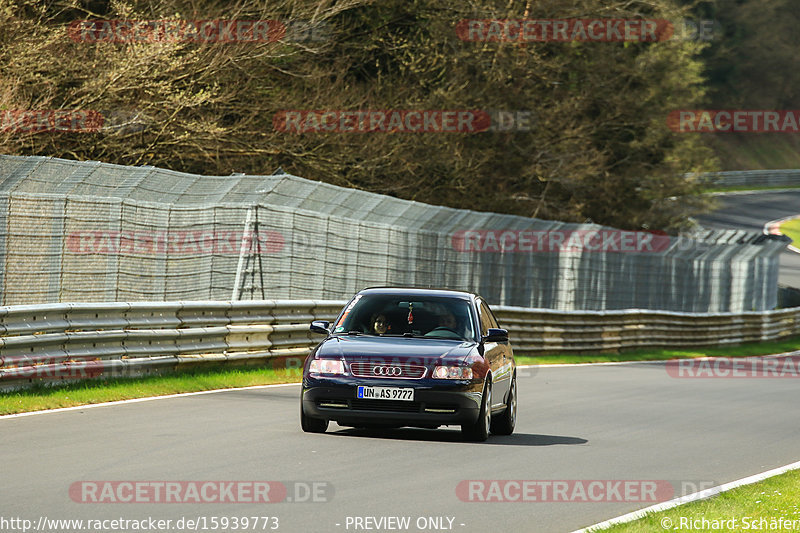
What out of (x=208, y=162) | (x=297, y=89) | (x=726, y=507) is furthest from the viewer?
A: (x=297, y=89)

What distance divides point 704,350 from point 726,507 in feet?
89.5

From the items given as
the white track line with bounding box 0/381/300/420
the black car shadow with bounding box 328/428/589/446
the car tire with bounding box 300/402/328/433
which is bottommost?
the white track line with bounding box 0/381/300/420

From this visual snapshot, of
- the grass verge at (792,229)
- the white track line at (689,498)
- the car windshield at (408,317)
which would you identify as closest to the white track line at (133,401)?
the car windshield at (408,317)

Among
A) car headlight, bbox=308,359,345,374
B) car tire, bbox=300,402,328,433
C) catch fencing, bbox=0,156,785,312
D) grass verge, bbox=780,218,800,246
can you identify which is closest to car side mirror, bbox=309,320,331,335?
car headlight, bbox=308,359,345,374

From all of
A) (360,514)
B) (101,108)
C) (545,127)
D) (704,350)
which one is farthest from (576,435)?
(545,127)

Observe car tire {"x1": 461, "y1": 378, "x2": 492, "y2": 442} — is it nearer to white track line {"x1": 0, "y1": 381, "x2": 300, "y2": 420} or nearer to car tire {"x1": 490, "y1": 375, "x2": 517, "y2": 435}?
car tire {"x1": 490, "y1": 375, "x2": 517, "y2": 435}

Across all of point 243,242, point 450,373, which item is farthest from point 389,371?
point 243,242

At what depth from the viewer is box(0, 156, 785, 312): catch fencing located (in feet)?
55.6

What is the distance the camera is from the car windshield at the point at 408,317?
13.0m

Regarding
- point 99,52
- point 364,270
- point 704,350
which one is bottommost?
point 704,350

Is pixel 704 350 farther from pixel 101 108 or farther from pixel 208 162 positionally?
pixel 101 108

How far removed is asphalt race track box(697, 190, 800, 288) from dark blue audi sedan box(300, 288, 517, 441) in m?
48.9

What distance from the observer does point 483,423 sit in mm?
12430

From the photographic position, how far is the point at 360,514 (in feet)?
26.3
